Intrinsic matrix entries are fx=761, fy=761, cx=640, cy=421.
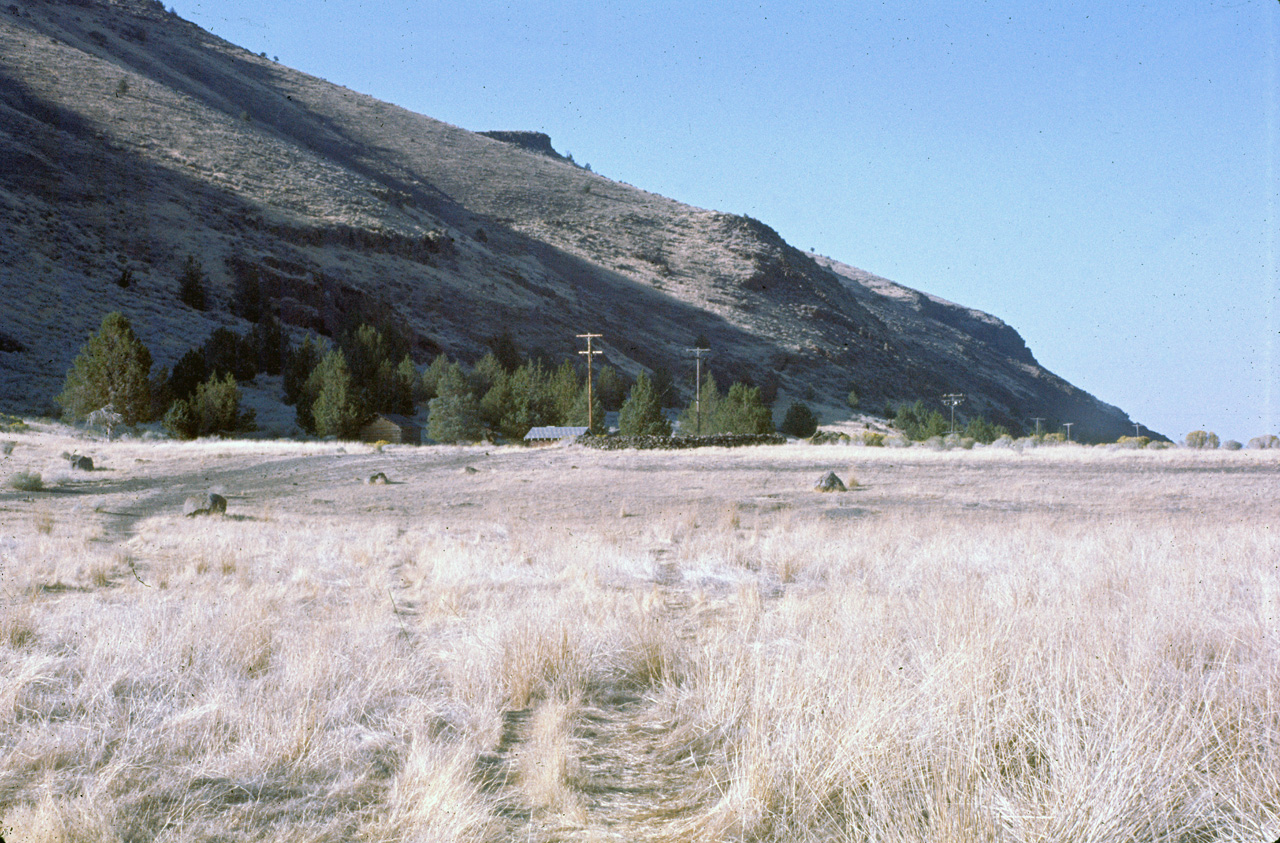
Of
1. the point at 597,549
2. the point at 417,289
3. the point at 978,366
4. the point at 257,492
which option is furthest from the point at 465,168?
the point at 597,549

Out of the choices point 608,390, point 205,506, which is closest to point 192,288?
point 608,390

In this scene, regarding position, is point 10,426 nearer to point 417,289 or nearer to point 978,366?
point 417,289

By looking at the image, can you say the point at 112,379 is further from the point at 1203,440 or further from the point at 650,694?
the point at 1203,440

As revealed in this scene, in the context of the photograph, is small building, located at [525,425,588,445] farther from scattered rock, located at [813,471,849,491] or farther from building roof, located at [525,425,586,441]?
scattered rock, located at [813,471,849,491]

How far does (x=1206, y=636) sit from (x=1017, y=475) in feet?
65.9

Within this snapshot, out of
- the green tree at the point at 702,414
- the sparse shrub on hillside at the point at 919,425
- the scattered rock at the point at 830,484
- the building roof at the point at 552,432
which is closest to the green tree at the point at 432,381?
the building roof at the point at 552,432

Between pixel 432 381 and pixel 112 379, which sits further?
pixel 432 381

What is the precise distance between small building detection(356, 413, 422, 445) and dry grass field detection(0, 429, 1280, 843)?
1599 inches

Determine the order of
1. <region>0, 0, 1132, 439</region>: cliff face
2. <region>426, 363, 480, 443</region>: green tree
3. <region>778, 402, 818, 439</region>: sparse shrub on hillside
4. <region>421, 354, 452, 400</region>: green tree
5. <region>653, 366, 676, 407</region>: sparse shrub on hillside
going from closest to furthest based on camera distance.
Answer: <region>426, 363, 480, 443</region>: green tree
<region>421, 354, 452, 400</region>: green tree
<region>0, 0, 1132, 439</region>: cliff face
<region>778, 402, 818, 439</region>: sparse shrub on hillside
<region>653, 366, 676, 407</region>: sparse shrub on hillside

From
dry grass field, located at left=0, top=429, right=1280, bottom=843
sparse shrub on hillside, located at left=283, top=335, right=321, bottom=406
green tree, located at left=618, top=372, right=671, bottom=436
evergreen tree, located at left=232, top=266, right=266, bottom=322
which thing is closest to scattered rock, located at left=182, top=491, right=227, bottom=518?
dry grass field, located at left=0, top=429, right=1280, bottom=843

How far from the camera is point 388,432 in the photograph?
5069 cm

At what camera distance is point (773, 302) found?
12738 cm

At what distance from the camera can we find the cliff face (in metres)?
65.9

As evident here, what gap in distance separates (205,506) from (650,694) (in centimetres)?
1505
